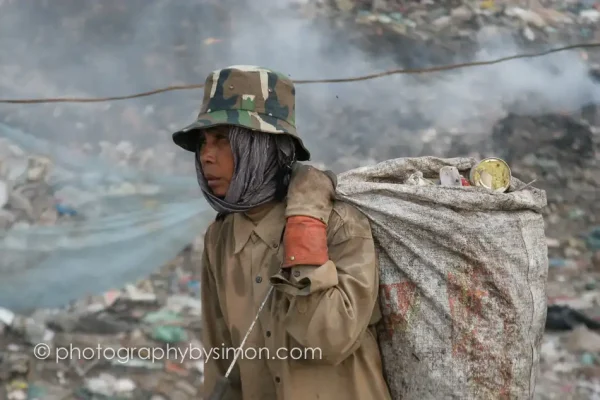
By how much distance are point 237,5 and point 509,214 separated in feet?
8.13

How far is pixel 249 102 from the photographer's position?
1413mm

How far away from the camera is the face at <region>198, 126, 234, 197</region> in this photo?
1.43 metres

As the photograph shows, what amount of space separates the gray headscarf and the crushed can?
1.46 feet

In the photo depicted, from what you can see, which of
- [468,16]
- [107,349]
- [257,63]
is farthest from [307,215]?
[468,16]

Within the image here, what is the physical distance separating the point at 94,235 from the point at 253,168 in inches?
75.8

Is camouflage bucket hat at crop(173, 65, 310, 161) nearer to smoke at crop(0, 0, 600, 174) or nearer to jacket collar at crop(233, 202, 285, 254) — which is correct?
jacket collar at crop(233, 202, 285, 254)

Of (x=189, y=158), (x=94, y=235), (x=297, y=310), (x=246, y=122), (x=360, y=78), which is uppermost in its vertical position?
(x=246, y=122)

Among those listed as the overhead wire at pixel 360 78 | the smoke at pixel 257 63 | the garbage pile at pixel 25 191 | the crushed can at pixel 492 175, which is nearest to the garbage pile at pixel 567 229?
the smoke at pixel 257 63

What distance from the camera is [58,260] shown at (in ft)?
9.94

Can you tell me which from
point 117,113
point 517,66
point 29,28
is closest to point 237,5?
point 117,113

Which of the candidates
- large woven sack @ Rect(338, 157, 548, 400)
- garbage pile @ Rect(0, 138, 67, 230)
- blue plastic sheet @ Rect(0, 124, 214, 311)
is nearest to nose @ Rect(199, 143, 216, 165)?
large woven sack @ Rect(338, 157, 548, 400)

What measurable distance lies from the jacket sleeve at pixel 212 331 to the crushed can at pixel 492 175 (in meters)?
0.71

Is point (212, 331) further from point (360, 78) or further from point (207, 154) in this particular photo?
point (360, 78)

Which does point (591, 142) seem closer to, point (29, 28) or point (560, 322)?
point (560, 322)
